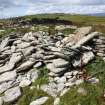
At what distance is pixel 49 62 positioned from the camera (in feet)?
74.3

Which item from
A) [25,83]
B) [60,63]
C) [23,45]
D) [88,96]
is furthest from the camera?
[23,45]

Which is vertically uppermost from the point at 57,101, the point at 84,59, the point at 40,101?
the point at 84,59

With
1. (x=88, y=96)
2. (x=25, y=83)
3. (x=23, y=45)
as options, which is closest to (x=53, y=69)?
(x=25, y=83)

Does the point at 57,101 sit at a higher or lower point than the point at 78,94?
lower

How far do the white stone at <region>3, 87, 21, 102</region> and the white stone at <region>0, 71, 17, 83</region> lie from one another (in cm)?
135

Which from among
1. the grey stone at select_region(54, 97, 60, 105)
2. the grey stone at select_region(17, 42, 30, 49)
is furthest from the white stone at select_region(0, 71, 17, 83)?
the grey stone at select_region(54, 97, 60, 105)

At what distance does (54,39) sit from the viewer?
96.0 ft

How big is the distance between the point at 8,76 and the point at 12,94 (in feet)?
7.95

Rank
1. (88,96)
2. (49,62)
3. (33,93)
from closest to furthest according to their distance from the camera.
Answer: (88,96)
(33,93)
(49,62)

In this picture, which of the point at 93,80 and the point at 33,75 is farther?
the point at 33,75

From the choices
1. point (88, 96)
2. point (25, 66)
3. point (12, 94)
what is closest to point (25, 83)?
point (12, 94)

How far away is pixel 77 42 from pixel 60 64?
4351 mm

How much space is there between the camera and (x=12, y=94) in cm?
2031

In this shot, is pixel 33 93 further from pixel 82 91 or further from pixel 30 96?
pixel 82 91
